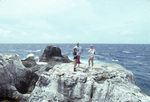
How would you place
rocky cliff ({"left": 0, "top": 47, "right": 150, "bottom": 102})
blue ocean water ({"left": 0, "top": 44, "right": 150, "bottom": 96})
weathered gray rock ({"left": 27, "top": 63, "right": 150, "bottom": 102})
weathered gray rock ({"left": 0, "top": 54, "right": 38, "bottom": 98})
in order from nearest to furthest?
rocky cliff ({"left": 0, "top": 47, "right": 150, "bottom": 102}) < weathered gray rock ({"left": 27, "top": 63, "right": 150, "bottom": 102}) < weathered gray rock ({"left": 0, "top": 54, "right": 38, "bottom": 98}) < blue ocean water ({"left": 0, "top": 44, "right": 150, "bottom": 96})

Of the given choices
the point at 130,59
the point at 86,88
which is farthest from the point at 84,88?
the point at 130,59

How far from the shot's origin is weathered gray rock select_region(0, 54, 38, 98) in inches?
559

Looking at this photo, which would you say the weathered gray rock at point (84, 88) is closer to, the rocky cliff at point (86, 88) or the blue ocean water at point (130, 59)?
the rocky cliff at point (86, 88)

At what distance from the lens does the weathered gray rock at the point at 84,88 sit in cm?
862

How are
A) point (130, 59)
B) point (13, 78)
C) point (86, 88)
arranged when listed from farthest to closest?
point (130, 59)
point (13, 78)
point (86, 88)

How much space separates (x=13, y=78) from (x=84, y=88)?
10874 mm

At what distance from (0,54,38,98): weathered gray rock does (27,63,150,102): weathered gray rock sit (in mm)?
5927

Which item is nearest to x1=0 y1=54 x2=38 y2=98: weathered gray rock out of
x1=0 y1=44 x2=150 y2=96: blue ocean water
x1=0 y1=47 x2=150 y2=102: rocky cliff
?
x1=0 y1=47 x2=150 y2=102: rocky cliff

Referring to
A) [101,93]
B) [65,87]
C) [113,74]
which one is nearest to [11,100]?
[65,87]

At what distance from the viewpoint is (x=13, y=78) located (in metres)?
15.4

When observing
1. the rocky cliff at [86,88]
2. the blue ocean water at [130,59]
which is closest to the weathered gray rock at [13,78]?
the rocky cliff at [86,88]

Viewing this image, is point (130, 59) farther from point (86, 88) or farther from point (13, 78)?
point (13, 78)

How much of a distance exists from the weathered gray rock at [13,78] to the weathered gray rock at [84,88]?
593 cm

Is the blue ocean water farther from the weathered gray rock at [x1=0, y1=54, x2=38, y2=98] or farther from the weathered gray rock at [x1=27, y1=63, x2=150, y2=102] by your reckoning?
the weathered gray rock at [x1=0, y1=54, x2=38, y2=98]
